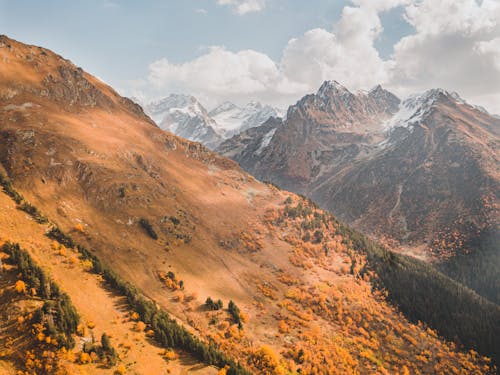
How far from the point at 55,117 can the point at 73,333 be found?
75.9m

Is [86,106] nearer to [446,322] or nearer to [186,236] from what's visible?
[186,236]

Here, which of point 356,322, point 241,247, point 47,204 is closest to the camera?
point 47,204

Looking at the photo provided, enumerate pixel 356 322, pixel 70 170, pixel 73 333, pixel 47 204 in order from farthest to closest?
pixel 356 322 < pixel 70 170 < pixel 47 204 < pixel 73 333

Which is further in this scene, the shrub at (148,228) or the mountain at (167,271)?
the shrub at (148,228)

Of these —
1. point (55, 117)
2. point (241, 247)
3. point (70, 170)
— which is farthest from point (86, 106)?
point (241, 247)

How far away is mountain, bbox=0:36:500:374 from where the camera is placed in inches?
1518

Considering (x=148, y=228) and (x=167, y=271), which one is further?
(x=148, y=228)

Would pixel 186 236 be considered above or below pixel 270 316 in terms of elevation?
above

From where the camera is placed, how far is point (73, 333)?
35.5 metres

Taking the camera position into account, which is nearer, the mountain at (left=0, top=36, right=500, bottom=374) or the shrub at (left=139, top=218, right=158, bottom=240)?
the mountain at (left=0, top=36, right=500, bottom=374)

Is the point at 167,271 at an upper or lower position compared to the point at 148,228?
lower

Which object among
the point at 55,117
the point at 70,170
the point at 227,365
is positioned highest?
the point at 55,117

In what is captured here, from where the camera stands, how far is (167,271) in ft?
218

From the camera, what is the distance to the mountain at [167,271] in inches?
1518
